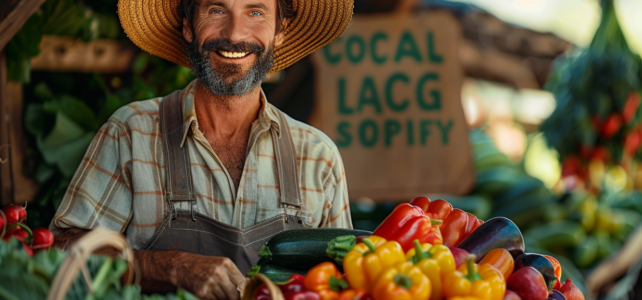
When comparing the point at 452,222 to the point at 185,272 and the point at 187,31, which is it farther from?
the point at 187,31

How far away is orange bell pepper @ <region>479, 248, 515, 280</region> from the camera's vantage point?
173cm

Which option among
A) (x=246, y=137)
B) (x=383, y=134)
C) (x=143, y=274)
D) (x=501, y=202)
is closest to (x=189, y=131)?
(x=246, y=137)

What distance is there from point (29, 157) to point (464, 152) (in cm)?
243

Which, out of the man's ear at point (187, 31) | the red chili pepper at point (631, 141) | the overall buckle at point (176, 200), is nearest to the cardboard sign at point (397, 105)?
the man's ear at point (187, 31)

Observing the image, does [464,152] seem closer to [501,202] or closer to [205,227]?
[501,202]

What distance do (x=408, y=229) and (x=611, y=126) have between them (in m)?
3.67

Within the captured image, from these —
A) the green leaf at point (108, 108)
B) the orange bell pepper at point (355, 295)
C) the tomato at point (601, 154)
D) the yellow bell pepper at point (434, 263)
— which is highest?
the green leaf at point (108, 108)

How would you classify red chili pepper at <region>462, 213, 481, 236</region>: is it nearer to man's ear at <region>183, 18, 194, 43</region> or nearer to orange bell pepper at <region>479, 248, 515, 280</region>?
orange bell pepper at <region>479, 248, 515, 280</region>

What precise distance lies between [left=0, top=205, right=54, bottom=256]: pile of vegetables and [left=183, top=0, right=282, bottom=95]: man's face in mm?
790

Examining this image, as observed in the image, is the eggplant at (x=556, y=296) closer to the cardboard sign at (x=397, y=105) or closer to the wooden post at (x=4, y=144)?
the cardboard sign at (x=397, y=105)

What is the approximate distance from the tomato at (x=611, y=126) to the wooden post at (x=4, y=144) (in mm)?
4072

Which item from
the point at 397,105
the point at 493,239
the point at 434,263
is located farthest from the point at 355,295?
the point at 397,105

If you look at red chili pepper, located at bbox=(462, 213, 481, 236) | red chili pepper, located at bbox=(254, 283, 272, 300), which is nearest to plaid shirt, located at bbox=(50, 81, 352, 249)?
red chili pepper, located at bbox=(462, 213, 481, 236)

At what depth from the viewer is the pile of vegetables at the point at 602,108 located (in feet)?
15.8
